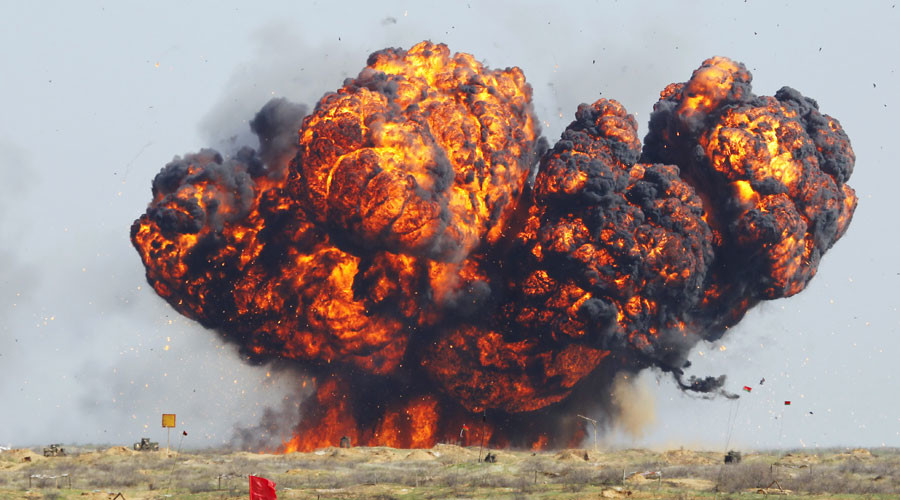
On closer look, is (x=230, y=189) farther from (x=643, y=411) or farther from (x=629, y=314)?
(x=643, y=411)

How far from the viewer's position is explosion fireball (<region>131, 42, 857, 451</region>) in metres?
104

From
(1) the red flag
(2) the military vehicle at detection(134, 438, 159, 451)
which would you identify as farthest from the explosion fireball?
(1) the red flag

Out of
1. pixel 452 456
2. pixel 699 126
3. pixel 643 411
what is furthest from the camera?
pixel 643 411

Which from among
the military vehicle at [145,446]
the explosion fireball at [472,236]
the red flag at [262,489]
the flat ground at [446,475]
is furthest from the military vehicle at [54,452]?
the red flag at [262,489]

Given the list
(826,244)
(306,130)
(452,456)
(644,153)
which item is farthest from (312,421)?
(826,244)

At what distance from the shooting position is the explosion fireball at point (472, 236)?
104m

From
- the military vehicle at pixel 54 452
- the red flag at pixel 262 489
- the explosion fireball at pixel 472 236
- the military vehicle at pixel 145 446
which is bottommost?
the red flag at pixel 262 489

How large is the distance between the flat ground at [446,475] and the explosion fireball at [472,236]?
10.0 meters

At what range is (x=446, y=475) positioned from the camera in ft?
287

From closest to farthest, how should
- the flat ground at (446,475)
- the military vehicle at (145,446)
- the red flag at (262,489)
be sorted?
the red flag at (262,489) < the flat ground at (446,475) < the military vehicle at (145,446)

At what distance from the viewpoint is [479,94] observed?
11062cm

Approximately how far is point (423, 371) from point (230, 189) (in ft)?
76.9

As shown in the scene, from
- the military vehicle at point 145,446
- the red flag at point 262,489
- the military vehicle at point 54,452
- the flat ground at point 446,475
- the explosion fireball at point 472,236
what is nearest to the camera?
the red flag at point 262,489

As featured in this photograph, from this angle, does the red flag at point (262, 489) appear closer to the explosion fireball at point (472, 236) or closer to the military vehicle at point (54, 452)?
the explosion fireball at point (472, 236)
